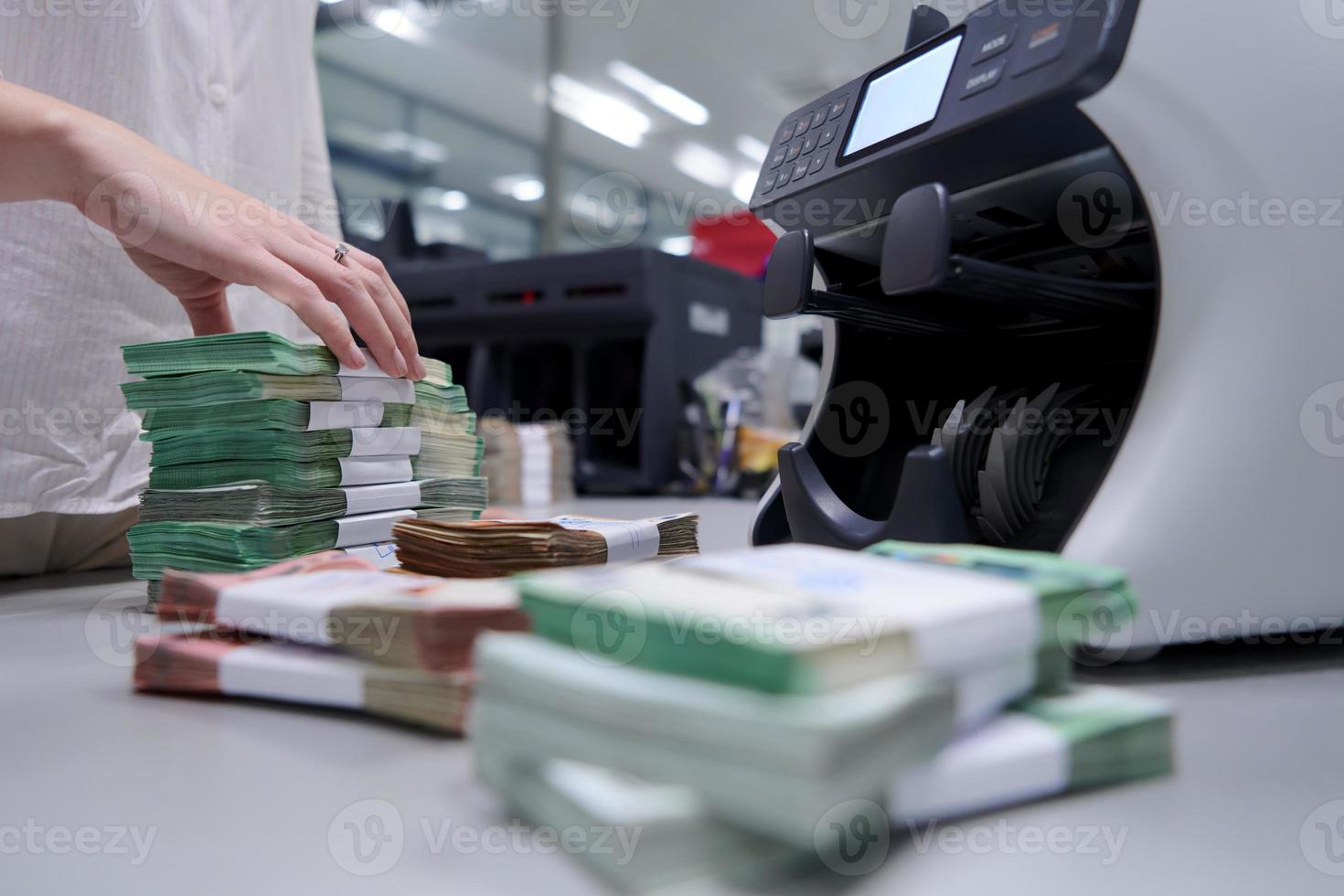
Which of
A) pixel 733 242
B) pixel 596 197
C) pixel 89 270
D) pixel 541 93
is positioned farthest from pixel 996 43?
pixel 541 93

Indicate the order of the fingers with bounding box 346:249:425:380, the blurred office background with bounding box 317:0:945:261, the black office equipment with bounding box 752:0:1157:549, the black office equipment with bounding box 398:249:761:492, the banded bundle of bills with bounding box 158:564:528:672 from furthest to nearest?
the blurred office background with bounding box 317:0:945:261 < the black office equipment with bounding box 398:249:761:492 < the fingers with bounding box 346:249:425:380 < the black office equipment with bounding box 752:0:1157:549 < the banded bundle of bills with bounding box 158:564:528:672

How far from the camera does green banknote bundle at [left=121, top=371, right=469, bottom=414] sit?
1.96ft

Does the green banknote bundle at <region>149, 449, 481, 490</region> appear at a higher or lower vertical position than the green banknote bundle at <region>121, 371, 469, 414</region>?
lower

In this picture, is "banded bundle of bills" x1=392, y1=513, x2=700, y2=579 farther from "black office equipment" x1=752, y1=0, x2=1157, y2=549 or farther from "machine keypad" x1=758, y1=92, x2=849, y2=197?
"machine keypad" x1=758, y1=92, x2=849, y2=197

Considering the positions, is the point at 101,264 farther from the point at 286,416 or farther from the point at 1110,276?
the point at 1110,276

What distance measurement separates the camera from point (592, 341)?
1748 mm

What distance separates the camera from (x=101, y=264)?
2.83ft

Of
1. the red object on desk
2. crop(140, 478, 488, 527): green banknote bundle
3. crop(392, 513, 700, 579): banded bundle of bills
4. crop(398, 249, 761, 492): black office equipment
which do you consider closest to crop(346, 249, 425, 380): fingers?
crop(140, 478, 488, 527): green banknote bundle

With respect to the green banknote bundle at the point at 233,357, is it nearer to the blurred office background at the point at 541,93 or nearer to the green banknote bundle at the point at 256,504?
the green banknote bundle at the point at 256,504

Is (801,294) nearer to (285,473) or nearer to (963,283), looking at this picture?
(963,283)

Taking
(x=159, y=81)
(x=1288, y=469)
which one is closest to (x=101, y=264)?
(x=159, y=81)

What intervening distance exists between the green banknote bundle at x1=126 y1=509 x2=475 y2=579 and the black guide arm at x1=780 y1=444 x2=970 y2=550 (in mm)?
218

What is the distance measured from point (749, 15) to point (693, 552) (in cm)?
495

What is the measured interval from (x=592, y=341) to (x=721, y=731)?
5.11ft
